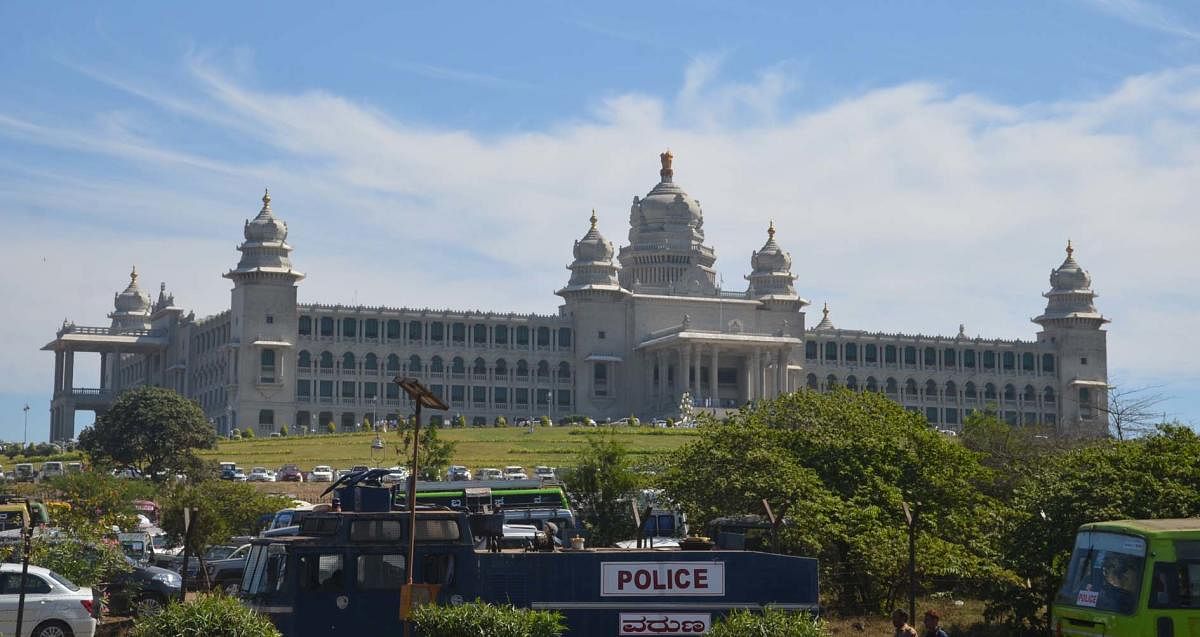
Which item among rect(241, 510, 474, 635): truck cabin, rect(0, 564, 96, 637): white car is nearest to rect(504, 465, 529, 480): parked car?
rect(0, 564, 96, 637): white car

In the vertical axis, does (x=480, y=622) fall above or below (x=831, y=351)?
below

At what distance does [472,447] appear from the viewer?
89.0 m

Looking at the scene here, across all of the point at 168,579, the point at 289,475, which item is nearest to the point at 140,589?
the point at 168,579

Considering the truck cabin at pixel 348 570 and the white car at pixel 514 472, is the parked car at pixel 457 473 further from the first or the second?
the truck cabin at pixel 348 570

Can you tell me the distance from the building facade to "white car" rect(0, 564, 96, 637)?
8718 centimetres

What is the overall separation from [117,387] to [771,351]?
49.2 m

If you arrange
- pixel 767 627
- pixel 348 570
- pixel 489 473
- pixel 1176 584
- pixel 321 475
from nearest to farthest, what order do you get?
pixel 767 627 → pixel 1176 584 → pixel 348 570 → pixel 489 473 → pixel 321 475

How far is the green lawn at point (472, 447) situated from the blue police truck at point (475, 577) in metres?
48.6

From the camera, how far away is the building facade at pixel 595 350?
4660 inches

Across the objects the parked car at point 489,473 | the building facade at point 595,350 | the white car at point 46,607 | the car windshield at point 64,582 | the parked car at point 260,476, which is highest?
the building facade at point 595,350

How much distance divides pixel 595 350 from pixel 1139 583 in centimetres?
10334

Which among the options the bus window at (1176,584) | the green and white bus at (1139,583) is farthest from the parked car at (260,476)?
the bus window at (1176,584)

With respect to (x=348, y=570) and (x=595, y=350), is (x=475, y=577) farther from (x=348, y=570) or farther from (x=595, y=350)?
(x=595, y=350)

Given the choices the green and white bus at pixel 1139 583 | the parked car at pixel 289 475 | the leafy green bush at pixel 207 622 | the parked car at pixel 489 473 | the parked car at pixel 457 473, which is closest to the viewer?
the leafy green bush at pixel 207 622
